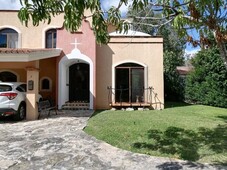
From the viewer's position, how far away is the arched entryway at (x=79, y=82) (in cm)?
1745

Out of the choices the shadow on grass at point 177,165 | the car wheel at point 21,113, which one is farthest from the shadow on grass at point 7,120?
the shadow on grass at point 177,165

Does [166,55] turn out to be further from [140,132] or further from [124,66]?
[140,132]

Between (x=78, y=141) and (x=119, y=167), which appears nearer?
(x=119, y=167)

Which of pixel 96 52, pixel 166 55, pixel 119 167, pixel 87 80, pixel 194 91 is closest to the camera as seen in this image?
pixel 119 167

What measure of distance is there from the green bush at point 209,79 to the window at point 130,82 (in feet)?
18.5

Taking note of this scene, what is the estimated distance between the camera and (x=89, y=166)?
611cm

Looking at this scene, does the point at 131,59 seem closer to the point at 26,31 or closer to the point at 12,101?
the point at 12,101

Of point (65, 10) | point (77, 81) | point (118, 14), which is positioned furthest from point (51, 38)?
point (65, 10)

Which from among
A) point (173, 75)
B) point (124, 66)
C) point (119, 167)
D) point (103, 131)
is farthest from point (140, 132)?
point (173, 75)

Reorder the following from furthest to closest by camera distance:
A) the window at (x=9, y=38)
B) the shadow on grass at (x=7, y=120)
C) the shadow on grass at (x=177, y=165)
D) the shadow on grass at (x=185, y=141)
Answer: the window at (x=9, y=38)
the shadow on grass at (x=7, y=120)
the shadow on grass at (x=185, y=141)
the shadow on grass at (x=177, y=165)

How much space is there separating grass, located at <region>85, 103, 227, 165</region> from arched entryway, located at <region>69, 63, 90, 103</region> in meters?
6.49

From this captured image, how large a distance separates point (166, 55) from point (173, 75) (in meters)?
3.15

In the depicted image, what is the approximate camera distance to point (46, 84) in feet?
58.8

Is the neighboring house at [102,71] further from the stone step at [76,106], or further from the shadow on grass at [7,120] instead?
the shadow on grass at [7,120]
